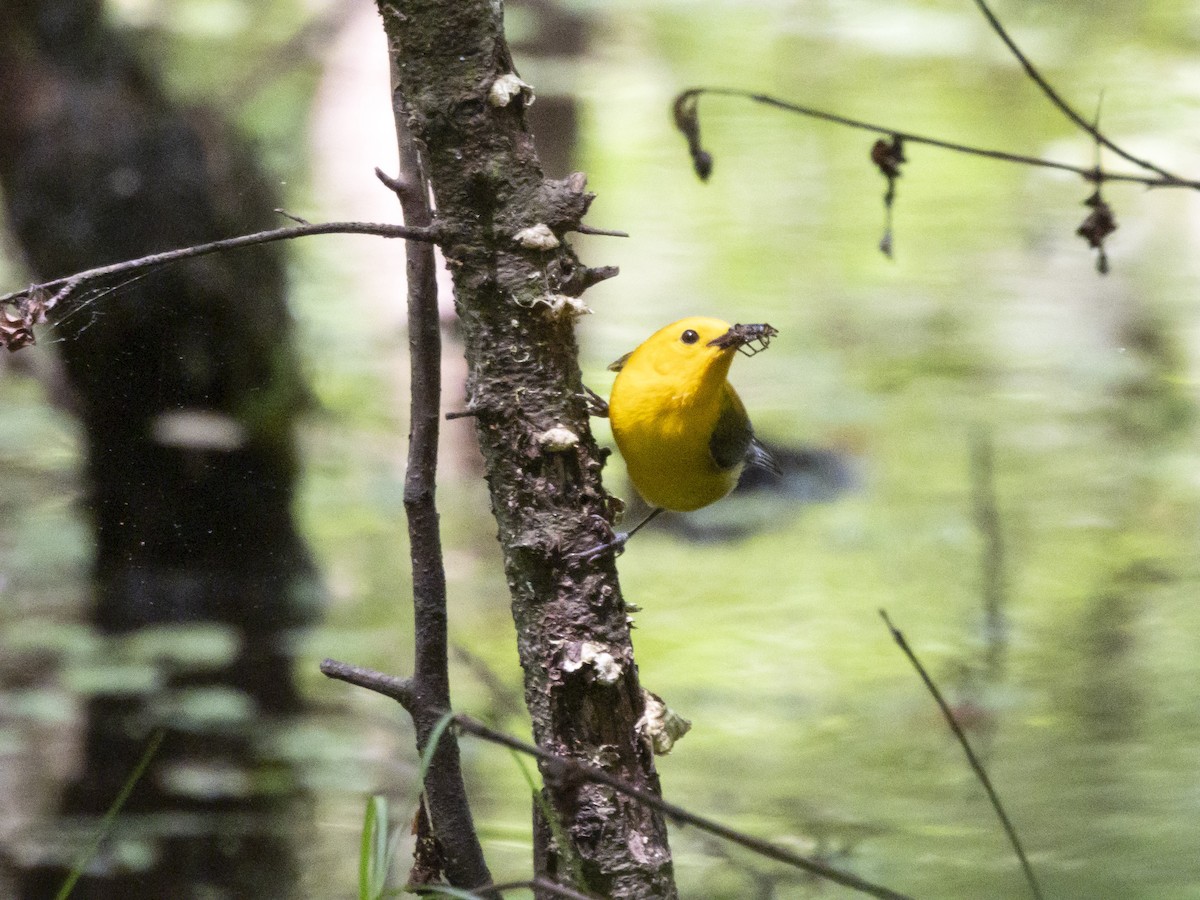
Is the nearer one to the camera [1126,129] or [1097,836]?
[1097,836]

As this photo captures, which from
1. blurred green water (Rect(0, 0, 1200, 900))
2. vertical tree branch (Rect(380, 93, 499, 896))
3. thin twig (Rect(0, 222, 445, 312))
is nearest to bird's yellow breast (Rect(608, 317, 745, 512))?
vertical tree branch (Rect(380, 93, 499, 896))

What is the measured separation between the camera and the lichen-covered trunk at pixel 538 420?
35.6 inches

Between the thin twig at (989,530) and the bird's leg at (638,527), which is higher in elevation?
the thin twig at (989,530)

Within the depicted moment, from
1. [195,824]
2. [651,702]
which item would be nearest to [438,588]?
[651,702]

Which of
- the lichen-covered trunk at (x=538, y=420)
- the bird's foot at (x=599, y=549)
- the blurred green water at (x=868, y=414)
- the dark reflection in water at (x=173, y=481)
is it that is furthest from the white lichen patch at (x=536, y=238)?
the blurred green water at (x=868, y=414)

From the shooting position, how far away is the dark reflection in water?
5.91 feet

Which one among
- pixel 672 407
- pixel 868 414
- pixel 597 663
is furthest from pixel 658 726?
pixel 868 414

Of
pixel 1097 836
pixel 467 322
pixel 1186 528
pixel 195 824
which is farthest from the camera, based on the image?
pixel 1186 528

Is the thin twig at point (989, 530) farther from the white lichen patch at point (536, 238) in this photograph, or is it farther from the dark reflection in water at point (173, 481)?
the white lichen patch at point (536, 238)

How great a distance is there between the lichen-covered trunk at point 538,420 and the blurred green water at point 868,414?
1.21 meters

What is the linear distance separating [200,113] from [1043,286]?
1947 mm

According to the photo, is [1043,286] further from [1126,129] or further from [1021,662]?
[1021,662]

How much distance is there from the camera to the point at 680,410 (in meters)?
1.39

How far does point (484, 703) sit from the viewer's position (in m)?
2.13
